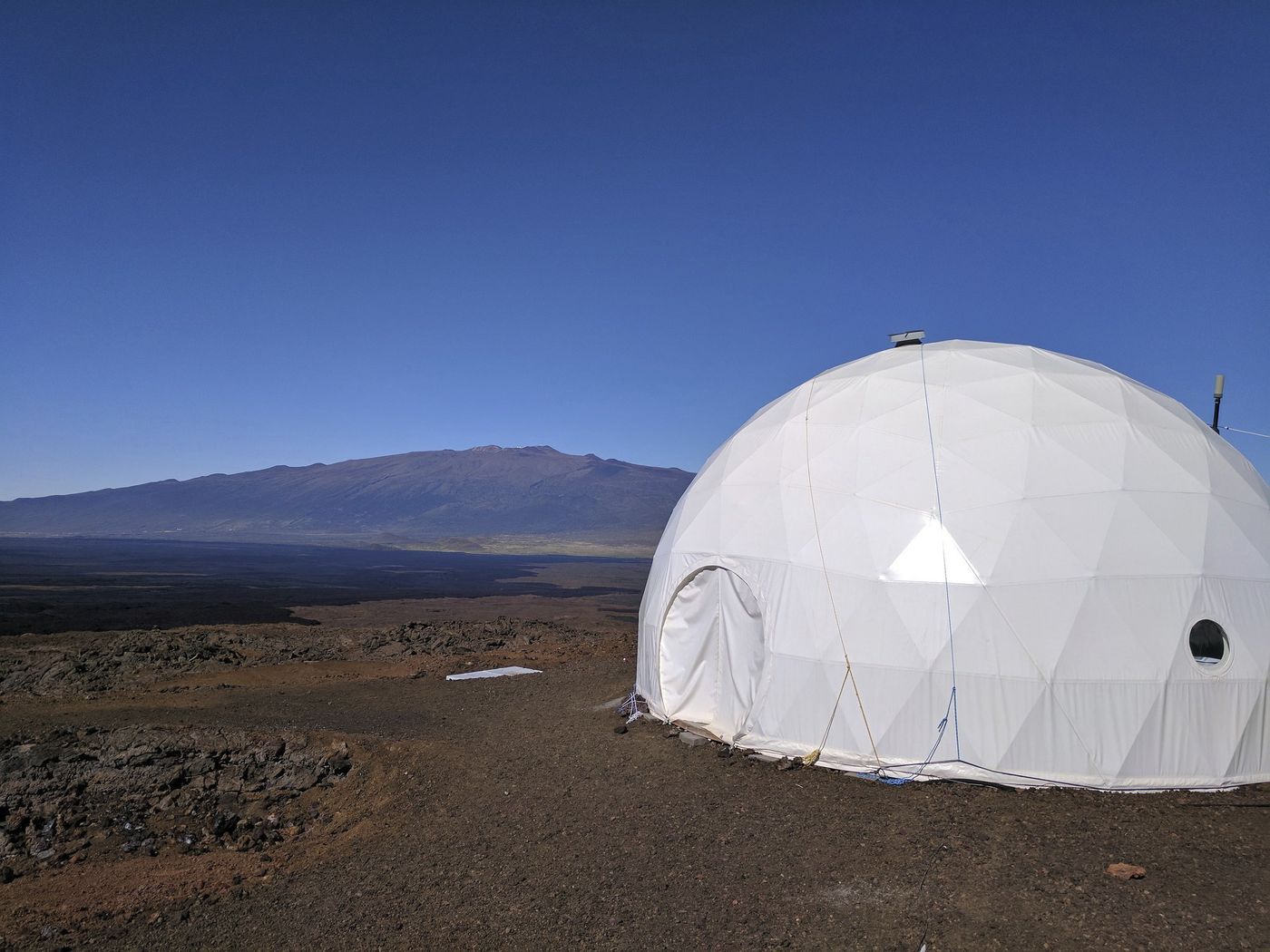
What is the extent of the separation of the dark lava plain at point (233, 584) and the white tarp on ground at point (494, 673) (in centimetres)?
1765

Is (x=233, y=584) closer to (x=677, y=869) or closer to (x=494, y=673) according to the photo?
(x=494, y=673)

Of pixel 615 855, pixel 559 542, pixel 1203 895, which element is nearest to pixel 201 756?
pixel 615 855

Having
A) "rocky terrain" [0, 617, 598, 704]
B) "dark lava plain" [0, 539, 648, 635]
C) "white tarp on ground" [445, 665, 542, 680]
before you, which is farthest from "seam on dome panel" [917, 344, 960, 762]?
"dark lava plain" [0, 539, 648, 635]

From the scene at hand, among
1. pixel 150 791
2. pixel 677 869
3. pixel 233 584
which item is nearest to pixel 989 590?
pixel 677 869

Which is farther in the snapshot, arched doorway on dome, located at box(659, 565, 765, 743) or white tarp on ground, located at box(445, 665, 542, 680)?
white tarp on ground, located at box(445, 665, 542, 680)

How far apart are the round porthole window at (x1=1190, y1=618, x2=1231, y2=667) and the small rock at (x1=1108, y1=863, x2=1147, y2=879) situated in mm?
3413

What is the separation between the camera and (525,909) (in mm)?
6582

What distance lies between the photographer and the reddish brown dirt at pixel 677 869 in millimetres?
6066

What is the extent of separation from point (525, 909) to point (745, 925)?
1.91 metres

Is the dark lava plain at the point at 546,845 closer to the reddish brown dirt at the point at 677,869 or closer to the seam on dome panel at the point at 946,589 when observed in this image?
the reddish brown dirt at the point at 677,869

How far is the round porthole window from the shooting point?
8.91 meters

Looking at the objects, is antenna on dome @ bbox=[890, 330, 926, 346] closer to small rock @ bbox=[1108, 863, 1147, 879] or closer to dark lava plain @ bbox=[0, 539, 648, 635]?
small rock @ bbox=[1108, 863, 1147, 879]

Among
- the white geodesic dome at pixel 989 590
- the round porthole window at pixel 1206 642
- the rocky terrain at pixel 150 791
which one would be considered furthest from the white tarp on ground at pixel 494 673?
the round porthole window at pixel 1206 642

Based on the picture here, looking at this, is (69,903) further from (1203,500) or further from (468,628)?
(468,628)
